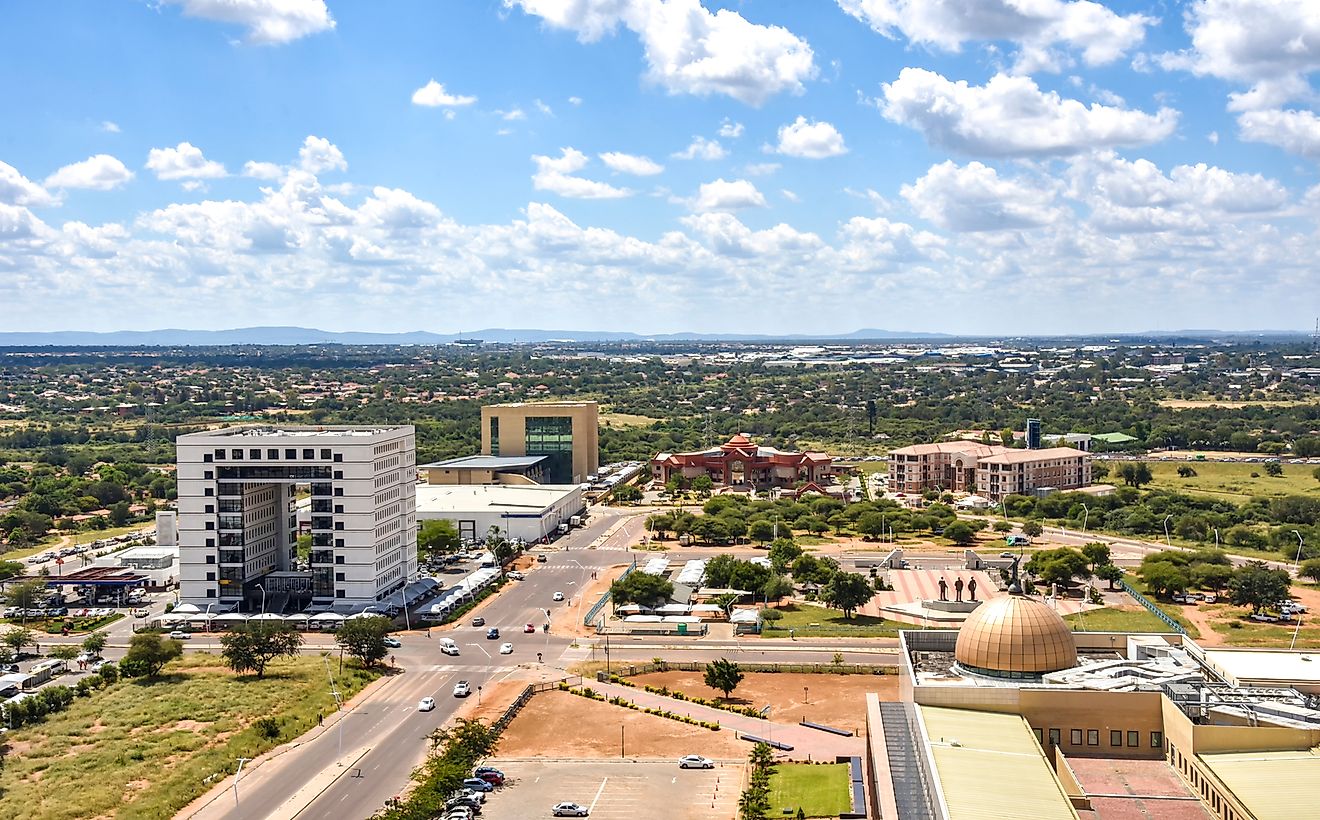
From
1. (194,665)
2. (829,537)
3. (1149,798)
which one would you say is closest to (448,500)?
(829,537)

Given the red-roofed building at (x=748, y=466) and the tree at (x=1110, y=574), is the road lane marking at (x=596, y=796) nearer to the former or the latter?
the tree at (x=1110, y=574)

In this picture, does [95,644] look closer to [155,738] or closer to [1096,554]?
[155,738]

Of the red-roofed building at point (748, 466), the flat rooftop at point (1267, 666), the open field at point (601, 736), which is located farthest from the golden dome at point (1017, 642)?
the red-roofed building at point (748, 466)

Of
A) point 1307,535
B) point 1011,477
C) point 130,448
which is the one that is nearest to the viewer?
point 1307,535

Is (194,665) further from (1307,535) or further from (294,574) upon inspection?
(1307,535)

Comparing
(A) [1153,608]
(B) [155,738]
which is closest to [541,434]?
(A) [1153,608]

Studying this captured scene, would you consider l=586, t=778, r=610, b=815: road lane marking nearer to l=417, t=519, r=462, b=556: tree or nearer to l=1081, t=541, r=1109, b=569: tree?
l=417, t=519, r=462, b=556: tree

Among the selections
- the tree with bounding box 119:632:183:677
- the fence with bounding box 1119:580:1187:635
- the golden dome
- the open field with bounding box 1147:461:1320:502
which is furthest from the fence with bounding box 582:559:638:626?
the open field with bounding box 1147:461:1320:502
